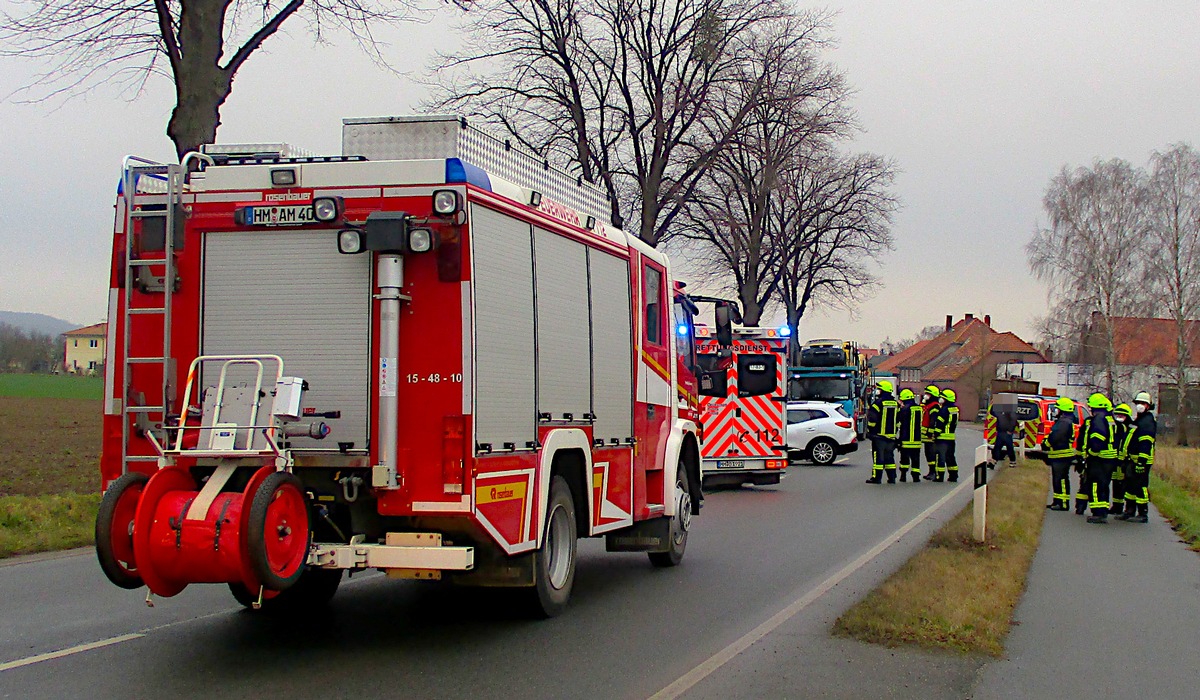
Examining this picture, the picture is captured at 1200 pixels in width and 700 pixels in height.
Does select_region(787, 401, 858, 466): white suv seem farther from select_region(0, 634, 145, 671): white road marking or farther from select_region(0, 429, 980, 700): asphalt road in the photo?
select_region(0, 634, 145, 671): white road marking

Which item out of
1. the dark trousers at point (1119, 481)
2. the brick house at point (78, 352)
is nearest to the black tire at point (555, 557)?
the dark trousers at point (1119, 481)

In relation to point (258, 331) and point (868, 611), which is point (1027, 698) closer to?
point (868, 611)

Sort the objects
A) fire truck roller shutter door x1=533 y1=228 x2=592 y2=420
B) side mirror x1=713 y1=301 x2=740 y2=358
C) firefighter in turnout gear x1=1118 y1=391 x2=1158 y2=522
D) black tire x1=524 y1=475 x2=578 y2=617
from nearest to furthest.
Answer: fire truck roller shutter door x1=533 y1=228 x2=592 y2=420
black tire x1=524 y1=475 x2=578 y2=617
side mirror x1=713 y1=301 x2=740 y2=358
firefighter in turnout gear x1=1118 y1=391 x2=1158 y2=522

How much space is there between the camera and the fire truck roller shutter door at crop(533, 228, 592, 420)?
304 inches

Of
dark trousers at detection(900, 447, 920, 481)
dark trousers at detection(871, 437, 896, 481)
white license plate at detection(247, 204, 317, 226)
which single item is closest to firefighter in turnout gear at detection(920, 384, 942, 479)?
dark trousers at detection(900, 447, 920, 481)

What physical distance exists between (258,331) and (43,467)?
56.4 ft

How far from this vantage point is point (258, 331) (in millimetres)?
6988

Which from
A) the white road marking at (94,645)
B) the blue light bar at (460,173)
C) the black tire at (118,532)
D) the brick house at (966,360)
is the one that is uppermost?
the brick house at (966,360)

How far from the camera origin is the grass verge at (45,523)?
11.4m

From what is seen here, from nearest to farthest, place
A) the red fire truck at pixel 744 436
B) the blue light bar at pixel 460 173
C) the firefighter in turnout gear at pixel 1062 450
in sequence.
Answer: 1. the blue light bar at pixel 460 173
2. the firefighter in turnout gear at pixel 1062 450
3. the red fire truck at pixel 744 436

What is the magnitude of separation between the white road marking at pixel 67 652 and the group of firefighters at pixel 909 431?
1762cm

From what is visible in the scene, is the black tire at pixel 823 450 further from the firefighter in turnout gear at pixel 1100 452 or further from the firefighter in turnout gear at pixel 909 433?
the firefighter in turnout gear at pixel 1100 452

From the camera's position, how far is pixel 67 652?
22.3ft

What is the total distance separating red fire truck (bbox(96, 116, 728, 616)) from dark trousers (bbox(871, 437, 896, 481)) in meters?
16.2
